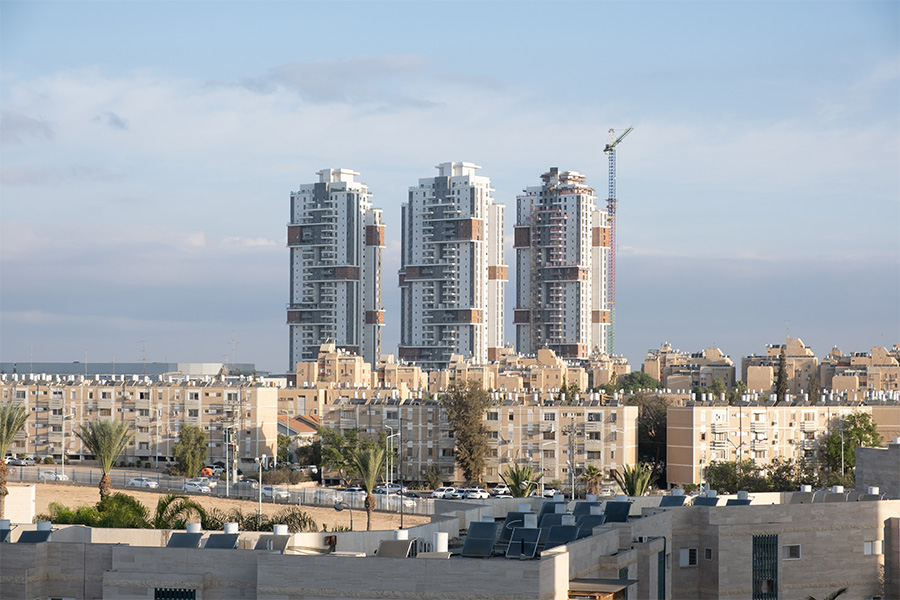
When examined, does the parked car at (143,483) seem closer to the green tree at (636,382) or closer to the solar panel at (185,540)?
the solar panel at (185,540)

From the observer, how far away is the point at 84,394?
90938 mm

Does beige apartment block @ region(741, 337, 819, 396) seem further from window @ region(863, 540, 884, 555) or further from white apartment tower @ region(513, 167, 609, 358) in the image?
window @ region(863, 540, 884, 555)

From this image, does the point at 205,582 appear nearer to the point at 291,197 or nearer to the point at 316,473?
the point at 316,473

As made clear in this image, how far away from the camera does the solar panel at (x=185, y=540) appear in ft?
66.3

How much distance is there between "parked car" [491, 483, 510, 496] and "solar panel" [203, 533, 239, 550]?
168ft

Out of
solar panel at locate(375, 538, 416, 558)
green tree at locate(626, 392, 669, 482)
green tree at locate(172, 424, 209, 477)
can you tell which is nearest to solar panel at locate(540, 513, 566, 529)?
solar panel at locate(375, 538, 416, 558)

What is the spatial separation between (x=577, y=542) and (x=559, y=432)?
58479mm

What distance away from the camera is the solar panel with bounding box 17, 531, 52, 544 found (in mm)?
20625

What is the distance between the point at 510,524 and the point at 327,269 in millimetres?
147633

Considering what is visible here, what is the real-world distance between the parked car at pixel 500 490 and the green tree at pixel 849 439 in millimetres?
19714

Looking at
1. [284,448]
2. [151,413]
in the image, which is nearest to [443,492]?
[284,448]

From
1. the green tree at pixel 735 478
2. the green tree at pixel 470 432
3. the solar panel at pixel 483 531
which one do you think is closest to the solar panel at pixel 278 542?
the solar panel at pixel 483 531

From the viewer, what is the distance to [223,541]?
791 inches

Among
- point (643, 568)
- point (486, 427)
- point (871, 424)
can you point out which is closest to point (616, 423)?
point (486, 427)
